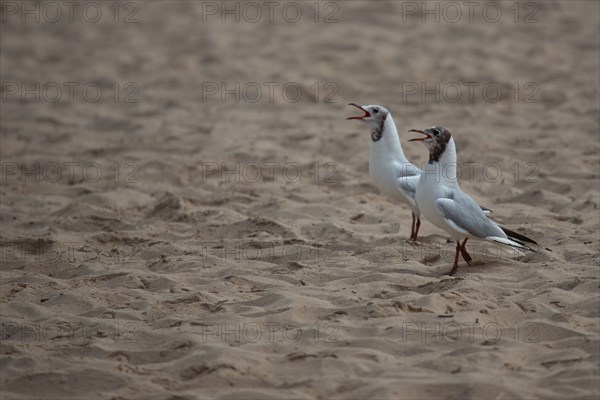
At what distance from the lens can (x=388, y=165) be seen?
691 centimetres

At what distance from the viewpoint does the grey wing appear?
5.73 meters

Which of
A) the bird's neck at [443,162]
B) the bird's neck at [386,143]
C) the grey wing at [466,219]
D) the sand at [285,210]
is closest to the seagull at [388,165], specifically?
the bird's neck at [386,143]

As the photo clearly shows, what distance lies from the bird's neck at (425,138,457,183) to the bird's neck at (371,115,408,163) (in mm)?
974

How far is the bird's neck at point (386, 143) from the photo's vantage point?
700 cm

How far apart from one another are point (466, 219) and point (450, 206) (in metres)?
0.13

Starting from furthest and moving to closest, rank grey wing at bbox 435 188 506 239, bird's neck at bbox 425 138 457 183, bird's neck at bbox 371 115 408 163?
bird's neck at bbox 371 115 408 163
bird's neck at bbox 425 138 457 183
grey wing at bbox 435 188 506 239

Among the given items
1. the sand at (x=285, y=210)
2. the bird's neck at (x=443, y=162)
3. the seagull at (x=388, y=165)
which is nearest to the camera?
the sand at (x=285, y=210)

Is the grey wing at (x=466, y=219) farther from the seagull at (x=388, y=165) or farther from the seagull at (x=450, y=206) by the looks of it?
the seagull at (x=388, y=165)

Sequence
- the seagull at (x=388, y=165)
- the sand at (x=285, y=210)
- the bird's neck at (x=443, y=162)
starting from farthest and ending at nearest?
1. the seagull at (x=388, y=165)
2. the bird's neck at (x=443, y=162)
3. the sand at (x=285, y=210)

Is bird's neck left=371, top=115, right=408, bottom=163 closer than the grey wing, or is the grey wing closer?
the grey wing

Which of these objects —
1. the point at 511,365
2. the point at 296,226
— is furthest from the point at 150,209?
the point at 511,365

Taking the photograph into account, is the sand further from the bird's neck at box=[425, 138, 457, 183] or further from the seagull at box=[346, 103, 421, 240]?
the bird's neck at box=[425, 138, 457, 183]

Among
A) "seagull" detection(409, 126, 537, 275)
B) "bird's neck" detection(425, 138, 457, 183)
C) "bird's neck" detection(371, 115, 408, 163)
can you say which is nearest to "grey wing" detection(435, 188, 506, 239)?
"seagull" detection(409, 126, 537, 275)

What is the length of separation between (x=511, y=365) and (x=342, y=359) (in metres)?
0.78
